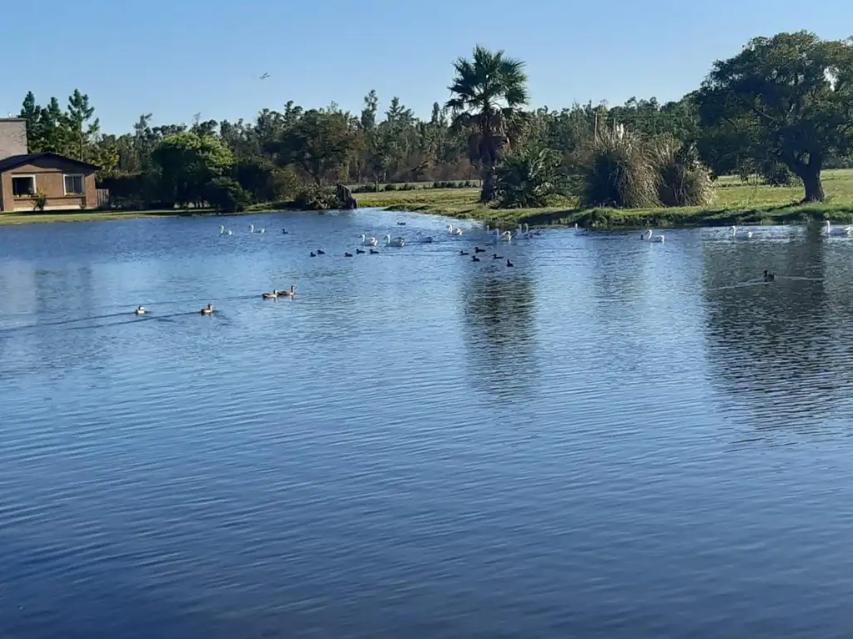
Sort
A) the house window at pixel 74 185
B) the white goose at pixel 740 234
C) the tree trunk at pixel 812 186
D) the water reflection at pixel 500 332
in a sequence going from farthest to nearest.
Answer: the house window at pixel 74 185 → the tree trunk at pixel 812 186 → the white goose at pixel 740 234 → the water reflection at pixel 500 332

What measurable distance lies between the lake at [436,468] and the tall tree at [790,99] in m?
26.4

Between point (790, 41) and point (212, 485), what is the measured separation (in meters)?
51.1

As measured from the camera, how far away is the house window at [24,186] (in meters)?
102

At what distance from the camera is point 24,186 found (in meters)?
102

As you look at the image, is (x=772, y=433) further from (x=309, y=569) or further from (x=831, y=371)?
(x=309, y=569)

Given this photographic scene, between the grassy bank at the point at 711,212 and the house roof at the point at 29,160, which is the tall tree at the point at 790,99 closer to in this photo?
the grassy bank at the point at 711,212

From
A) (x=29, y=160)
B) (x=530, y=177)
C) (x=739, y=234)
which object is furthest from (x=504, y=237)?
(x=29, y=160)

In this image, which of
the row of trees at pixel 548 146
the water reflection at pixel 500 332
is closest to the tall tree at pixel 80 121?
the row of trees at pixel 548 146

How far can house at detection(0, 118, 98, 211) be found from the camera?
99.9 m

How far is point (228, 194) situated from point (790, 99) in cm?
5142

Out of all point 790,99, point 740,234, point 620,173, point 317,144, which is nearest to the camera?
point 740,234

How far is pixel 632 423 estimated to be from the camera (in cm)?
1891

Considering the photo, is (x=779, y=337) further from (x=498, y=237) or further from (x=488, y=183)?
(x=488, y=183)

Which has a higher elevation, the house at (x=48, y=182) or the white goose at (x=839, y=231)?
the house at (x=48, y=182)
